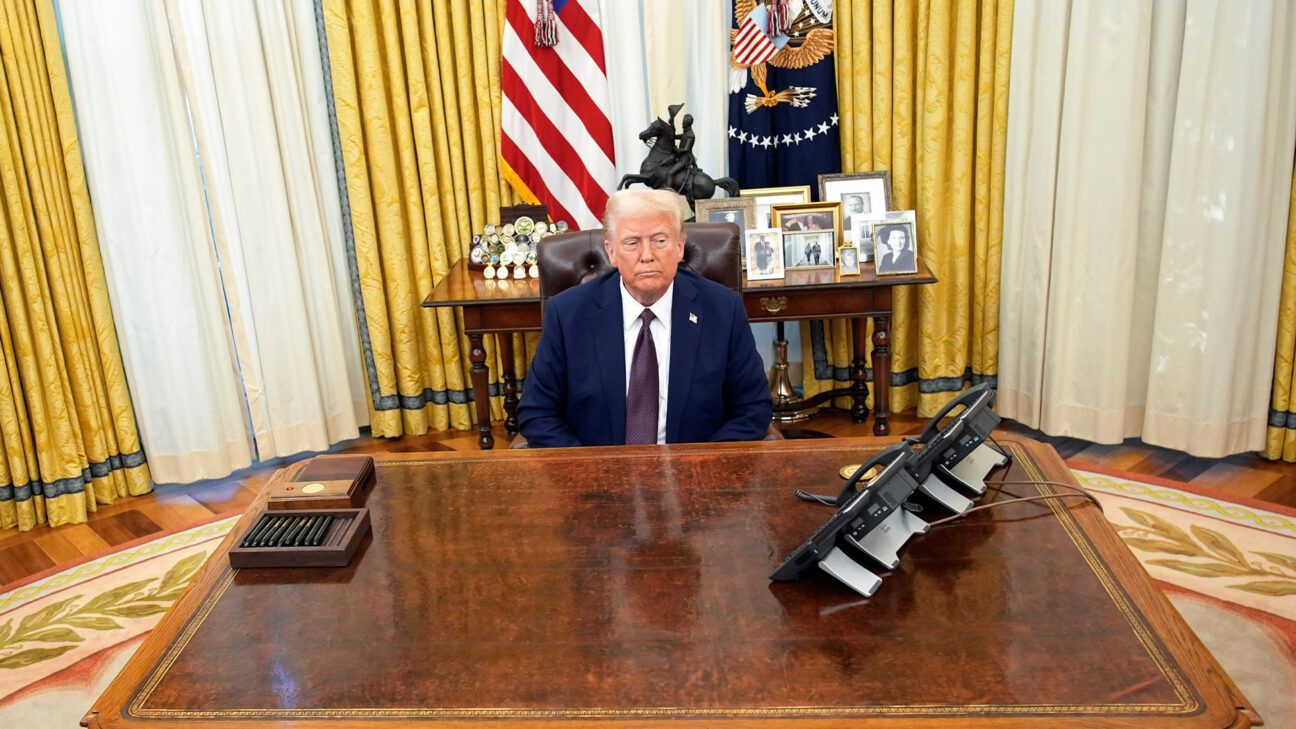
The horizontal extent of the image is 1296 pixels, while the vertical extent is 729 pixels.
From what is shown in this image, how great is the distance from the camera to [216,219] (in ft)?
12.7

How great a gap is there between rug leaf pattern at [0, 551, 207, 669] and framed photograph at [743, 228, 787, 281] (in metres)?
2.07

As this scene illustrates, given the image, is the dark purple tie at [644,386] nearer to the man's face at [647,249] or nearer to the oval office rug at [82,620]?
the man's face at [647,249]

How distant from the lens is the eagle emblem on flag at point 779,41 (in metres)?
3.89

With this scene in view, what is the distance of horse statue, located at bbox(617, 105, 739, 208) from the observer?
12.4 ft

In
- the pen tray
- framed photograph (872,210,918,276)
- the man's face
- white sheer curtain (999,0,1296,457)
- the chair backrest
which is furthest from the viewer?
framed photograph (872,210,918,276)

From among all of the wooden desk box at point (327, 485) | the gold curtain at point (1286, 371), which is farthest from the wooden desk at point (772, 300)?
the wooden desk box at point (327, 485)

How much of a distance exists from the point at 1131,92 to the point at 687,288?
6.26ft

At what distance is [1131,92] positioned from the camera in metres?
3.44

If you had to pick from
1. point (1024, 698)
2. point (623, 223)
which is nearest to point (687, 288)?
point (623, 223)

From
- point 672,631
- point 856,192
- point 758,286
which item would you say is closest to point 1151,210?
point 856,192

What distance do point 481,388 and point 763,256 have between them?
117 centimetres

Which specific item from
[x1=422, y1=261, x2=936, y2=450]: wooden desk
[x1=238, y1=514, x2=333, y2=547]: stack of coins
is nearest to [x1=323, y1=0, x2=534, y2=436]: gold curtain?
[x1=422, y1=261, x2=936, y2=450]: wooden desk

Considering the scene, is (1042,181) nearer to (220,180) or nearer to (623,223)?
(623,223)

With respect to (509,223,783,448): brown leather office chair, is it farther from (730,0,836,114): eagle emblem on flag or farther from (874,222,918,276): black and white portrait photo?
(730,0,836,114): eagle emblem on flag
